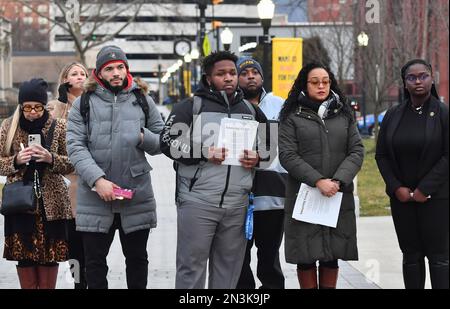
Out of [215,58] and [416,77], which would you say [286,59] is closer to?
[416,77]

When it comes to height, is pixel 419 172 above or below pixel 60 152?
below

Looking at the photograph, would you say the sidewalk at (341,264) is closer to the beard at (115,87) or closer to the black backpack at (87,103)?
the black backpack at (87,103)

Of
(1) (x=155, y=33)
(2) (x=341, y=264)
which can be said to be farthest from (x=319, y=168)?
(1) (x=155, y=33)

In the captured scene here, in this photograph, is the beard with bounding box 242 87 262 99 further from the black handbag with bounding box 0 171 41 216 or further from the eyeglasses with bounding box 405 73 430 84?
the black handbag with bounding box 0 171 41 216

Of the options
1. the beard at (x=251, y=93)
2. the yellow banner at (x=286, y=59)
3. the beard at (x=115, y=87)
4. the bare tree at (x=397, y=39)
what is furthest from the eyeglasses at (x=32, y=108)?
the bare tree at (x=397, y=39)

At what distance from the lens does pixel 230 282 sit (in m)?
6.21

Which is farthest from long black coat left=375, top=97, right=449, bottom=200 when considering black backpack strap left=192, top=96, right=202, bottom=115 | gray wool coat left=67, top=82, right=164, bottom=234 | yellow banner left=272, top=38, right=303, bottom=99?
yellow banner left=272, top=38, right=303, bottom=99

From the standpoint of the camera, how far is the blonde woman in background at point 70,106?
279 inches

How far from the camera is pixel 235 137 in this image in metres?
6.00

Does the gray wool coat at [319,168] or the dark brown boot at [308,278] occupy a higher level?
the gray wool coat at [319,168]

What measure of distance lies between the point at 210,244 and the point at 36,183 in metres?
1.59

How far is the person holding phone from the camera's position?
6.65 meters

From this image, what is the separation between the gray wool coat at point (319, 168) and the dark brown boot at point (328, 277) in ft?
0.65
